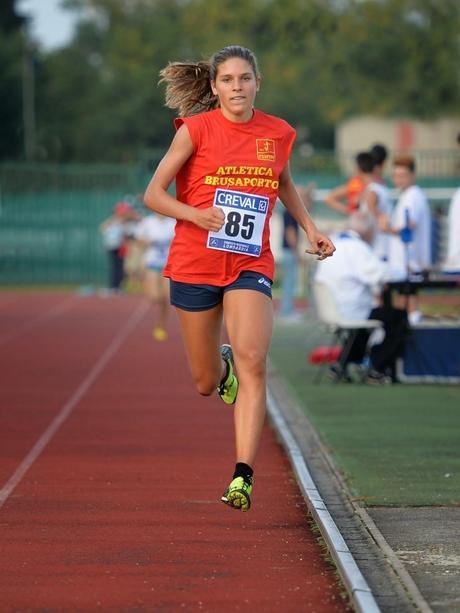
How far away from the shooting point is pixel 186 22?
72.4 m

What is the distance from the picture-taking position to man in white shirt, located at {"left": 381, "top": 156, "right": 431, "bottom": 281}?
1496cm

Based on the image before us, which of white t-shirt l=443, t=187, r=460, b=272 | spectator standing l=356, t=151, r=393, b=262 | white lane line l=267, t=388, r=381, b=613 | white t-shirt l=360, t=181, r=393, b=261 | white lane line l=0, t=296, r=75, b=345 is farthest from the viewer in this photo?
white lane line l=0, t=296, r=75, b=345

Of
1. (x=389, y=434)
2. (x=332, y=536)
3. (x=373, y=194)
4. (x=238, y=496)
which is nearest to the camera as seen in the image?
(x=332, y=536)

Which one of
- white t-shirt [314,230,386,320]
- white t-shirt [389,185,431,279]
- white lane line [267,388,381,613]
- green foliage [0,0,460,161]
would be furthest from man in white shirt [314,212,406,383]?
green foliage [0,0,460,161]

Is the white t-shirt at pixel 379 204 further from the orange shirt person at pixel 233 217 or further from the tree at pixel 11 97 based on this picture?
the tree at pixel 11 97

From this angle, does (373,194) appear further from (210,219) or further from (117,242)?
(117,242)

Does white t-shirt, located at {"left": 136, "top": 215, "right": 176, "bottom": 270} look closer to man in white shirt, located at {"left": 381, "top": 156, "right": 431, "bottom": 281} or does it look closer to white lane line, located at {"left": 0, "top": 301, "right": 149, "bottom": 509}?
white lane line, located at {"left": 0, "top": 301, "right": 149, "bottom": 509}

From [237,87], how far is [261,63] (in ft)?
220

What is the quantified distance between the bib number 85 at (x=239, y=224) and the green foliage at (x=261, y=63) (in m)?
48.5

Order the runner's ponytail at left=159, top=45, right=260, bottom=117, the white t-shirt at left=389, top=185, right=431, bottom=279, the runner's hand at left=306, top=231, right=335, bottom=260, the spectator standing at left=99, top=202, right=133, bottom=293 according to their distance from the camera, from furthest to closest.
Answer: the spectator standing at left=99, top=202, right=133, bottom=293 < the white t-shirt at left=389, top=185, right=431, bottom=279 < the runner's ponytail at left=159, top=45, right=260, bottom=117 < the runner's hand at left=306, top=231, right=335, bottom=260

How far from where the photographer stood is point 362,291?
14086 millimetres

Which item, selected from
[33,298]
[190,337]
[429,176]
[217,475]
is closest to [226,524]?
[190,337]

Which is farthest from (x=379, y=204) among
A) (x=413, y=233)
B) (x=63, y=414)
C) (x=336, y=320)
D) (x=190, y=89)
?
(x=190, y=89)

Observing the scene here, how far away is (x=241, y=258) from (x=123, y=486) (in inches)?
73.8
